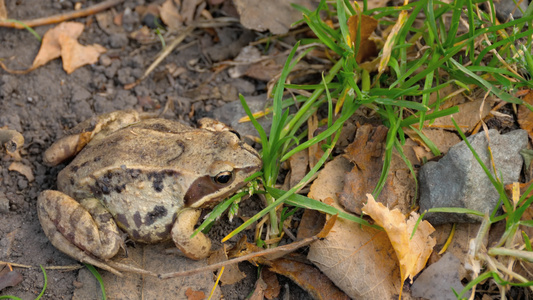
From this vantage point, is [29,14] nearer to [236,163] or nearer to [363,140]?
[236,163]

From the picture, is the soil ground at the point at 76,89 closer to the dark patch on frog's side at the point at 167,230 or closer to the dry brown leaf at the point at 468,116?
the dark patch on frog's side at the point at 167,230

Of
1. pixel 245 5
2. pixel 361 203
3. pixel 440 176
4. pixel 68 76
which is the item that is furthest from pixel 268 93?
pixel 68 76

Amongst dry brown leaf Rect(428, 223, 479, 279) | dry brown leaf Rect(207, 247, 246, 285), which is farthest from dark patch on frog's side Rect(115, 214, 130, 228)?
dry brown leaf Rect(428, 223, 479, 279)

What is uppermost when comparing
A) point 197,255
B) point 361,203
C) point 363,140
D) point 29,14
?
point 29,14

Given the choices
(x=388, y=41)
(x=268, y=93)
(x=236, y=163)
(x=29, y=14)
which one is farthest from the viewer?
(x=29, y=14)

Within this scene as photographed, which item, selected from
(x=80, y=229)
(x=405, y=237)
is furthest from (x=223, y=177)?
(x=405, y=237)

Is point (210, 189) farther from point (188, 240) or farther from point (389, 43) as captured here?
point (389, 43)

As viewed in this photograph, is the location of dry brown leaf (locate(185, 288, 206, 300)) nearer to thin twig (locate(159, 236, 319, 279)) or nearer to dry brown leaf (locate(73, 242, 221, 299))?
dry brown leaf (locate(73, 242, 221, 299))
